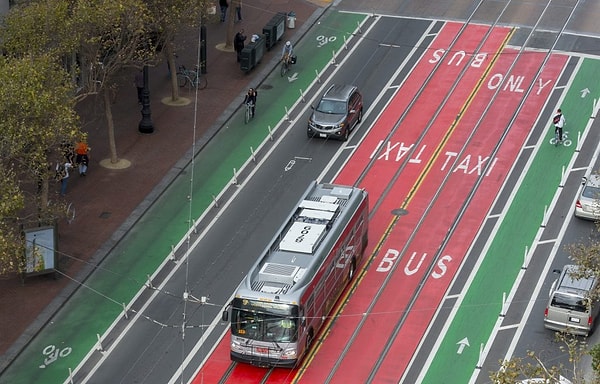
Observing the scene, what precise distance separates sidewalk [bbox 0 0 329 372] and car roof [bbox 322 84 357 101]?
5.83 metres

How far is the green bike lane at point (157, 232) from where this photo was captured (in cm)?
5478

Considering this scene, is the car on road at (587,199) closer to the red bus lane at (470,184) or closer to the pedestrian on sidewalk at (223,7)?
the red bus lane at (470,184)

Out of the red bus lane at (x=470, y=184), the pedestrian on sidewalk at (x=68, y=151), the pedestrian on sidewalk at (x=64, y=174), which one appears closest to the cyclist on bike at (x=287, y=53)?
the red bus lane at (x=470, y=184)

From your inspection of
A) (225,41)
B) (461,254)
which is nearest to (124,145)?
(225,41)

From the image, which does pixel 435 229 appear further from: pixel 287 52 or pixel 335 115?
pixel 287 52

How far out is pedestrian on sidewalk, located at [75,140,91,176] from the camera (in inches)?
2584

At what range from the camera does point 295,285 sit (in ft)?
169

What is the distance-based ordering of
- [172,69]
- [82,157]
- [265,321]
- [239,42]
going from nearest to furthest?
[265,321], [82,157], [172,69], [239,42]

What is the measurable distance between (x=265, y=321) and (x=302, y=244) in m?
4.02

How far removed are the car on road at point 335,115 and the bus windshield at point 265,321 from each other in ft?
65.3

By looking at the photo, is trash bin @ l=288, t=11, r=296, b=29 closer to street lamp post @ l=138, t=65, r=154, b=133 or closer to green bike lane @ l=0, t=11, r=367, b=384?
green bike lane @ l=0, t=11, r=367, b=384

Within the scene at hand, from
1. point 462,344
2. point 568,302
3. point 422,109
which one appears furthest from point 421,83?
point 568,302

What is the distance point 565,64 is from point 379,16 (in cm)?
1282

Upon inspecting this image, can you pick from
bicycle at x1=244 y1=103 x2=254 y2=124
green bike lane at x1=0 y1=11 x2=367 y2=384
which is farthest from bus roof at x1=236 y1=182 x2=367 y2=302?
bicycle at x1=244 y1=103 x2=254 y2=124
